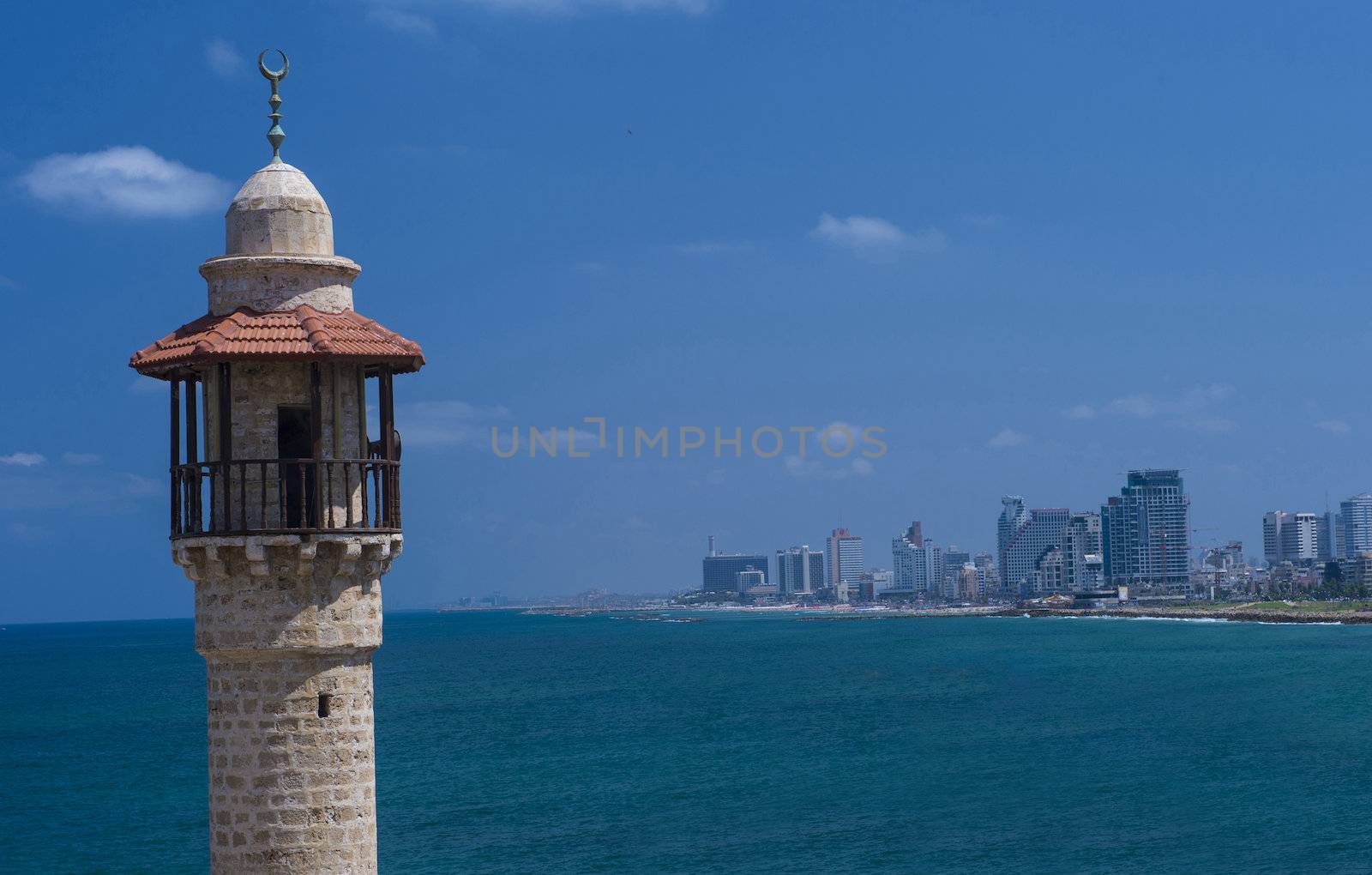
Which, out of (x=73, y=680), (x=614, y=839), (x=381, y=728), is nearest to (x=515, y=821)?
(x=614, y=839)

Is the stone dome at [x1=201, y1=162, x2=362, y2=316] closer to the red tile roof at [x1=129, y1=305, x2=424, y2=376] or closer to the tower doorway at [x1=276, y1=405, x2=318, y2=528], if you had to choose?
the red tile roof at [x1=129, y1=305, x2=424, y2=376]

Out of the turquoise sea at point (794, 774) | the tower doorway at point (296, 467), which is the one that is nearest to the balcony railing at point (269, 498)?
the tower doorway at point (296, 467)

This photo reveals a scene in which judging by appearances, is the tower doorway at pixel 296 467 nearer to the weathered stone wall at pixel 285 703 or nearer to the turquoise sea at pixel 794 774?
the weathered stone wall at pixel 285 703

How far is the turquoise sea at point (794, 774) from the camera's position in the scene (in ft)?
158

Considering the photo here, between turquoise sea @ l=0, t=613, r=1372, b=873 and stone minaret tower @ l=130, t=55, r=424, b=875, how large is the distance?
3028cm

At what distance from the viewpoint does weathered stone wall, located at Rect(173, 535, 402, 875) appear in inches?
613

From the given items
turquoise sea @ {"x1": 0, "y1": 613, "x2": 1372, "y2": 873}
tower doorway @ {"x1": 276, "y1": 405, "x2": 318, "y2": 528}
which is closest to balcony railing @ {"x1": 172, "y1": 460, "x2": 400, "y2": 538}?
tower doorway @ {"x1": 276, "y1": 405, "x2": 318, "y2": 528}

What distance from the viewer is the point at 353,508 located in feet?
54.0

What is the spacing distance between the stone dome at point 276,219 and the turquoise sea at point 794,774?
31.4 meters

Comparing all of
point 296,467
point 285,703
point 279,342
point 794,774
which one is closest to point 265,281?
point 279,342

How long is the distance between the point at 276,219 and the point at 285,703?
5.15 meters

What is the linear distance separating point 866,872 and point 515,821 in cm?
1382

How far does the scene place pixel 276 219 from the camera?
55.0 ft

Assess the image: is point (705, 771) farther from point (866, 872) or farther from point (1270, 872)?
point (1270, 872)
